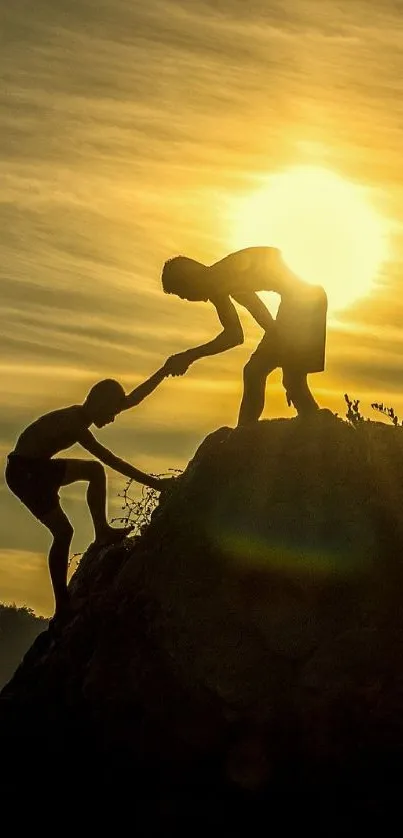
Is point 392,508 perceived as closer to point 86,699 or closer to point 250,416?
point 250,416

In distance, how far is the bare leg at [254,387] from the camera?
15.8 meters

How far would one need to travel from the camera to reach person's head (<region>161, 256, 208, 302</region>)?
624 inches

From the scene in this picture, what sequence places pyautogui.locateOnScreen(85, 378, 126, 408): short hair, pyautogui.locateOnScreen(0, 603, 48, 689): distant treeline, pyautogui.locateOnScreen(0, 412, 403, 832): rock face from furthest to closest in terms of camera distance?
pyautogui.locateOnScreen(0, 603, 48, 689): distant treeline < pyautogui.locateOnScreen(85, 378, 126, 408): short hair < pyautogui.locateOnScreen(0, 412, 403, 832): rock face

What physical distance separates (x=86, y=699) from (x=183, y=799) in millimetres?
1541

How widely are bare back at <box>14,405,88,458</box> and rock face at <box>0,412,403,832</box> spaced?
4.38 feet

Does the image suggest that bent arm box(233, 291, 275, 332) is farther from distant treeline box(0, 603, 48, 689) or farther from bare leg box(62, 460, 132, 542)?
distant treeline box(0, 603, 48, 689)

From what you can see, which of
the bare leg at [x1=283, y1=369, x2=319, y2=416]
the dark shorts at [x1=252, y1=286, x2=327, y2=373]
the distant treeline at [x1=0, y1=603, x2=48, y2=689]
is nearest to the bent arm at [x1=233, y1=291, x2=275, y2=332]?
the dark shorts at [x1=252, y1=286, x2=327, y2=373]

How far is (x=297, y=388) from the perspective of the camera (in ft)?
52.7

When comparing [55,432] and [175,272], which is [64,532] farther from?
[175,272]

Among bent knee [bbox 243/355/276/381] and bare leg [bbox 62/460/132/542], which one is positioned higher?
bent knee [bbox 243/355/276/381]

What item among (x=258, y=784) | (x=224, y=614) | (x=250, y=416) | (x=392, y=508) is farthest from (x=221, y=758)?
(x=250, y=416)

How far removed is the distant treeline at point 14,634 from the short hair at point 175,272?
76012mm

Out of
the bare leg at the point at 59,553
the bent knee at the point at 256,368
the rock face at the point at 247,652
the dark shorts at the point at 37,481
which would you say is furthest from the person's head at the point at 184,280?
the bare leg at the point at 59,553

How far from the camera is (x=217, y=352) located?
16.0 meters
